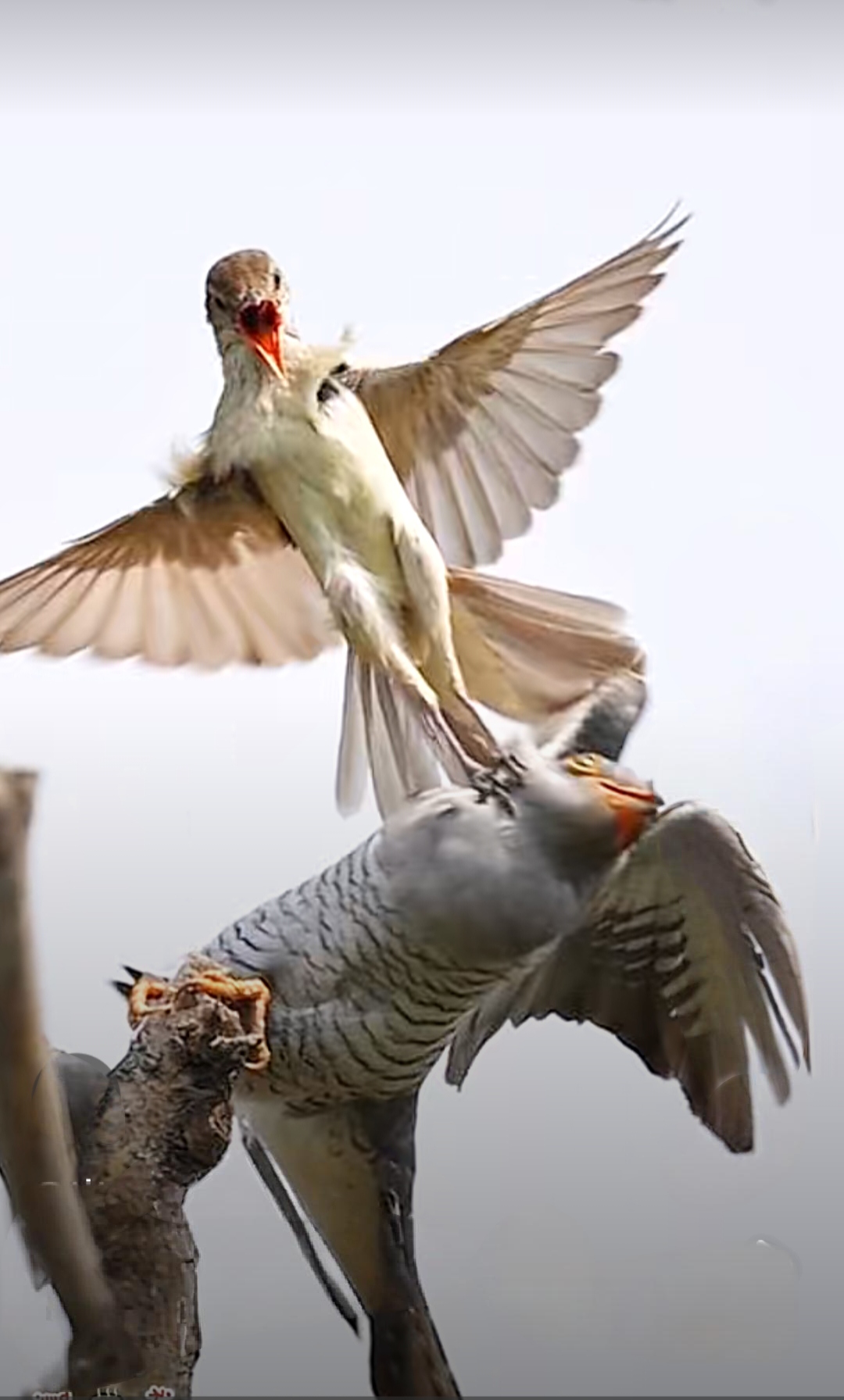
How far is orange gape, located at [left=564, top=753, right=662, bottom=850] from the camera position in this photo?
0.62 m

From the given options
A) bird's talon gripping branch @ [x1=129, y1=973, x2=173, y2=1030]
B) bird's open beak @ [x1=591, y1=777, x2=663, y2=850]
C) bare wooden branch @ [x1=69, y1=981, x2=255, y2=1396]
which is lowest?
bare wooden branch @ [x1=69, y1=981, x2=255, y2=1396]

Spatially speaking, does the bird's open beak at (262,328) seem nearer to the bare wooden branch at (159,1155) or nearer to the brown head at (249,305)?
the brown head at (249,305)

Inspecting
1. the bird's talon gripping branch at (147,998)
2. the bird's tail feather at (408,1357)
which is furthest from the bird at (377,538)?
the bird's tail feather at (408,1357)

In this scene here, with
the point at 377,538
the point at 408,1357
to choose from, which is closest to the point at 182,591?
the point at 377,538

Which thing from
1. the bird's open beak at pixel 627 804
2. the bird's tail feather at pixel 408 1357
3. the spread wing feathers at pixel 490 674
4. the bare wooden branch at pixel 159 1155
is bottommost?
the bird's tail feather at pixel 408 1357

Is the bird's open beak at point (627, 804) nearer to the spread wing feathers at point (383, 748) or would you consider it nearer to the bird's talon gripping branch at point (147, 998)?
the spread wing feathers at point (383, 748)

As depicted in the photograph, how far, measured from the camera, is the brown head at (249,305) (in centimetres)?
66

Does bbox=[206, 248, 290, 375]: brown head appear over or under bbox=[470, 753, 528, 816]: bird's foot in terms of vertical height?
over

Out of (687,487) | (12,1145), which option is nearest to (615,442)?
(687,487)

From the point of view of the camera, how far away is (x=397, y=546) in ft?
2.26

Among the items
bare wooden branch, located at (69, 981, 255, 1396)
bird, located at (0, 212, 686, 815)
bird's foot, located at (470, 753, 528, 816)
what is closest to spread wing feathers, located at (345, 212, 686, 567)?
bird, located at (0, 212, 686, 815)

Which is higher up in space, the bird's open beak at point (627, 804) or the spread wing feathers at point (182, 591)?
the spread wing feathers at point (182, 591)

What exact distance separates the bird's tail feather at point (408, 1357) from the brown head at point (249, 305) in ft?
1.27

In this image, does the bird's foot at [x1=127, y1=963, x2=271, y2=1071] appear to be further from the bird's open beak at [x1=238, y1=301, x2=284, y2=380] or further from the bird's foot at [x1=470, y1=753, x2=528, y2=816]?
the bird's open beak at [x1=238, y1=301, x2=284, y2=380]
